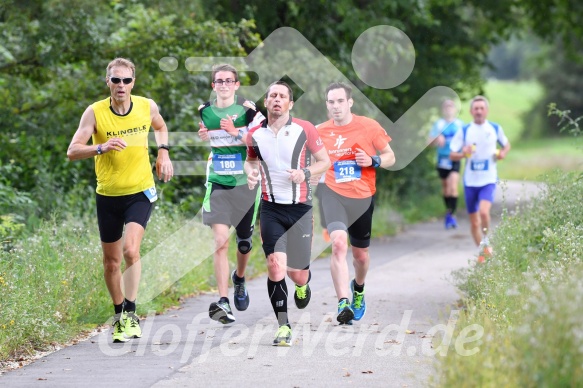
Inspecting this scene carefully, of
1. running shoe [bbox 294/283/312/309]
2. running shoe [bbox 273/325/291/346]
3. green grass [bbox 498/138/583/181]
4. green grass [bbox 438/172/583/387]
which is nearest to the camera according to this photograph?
green grass [bbox 438/172/583/387]

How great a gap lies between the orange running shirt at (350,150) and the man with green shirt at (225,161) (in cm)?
71

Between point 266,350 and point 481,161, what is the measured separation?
7.28m

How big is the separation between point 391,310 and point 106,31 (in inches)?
266

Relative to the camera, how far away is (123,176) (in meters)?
9.39

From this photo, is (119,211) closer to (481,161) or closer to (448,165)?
(481,161)

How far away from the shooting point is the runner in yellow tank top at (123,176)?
9320 millimetres

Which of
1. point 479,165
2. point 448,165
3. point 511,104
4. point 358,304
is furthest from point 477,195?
point 511,104

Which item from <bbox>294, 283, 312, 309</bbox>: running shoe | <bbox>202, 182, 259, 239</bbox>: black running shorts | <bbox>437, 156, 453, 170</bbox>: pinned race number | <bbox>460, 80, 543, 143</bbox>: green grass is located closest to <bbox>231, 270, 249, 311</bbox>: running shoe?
<bbox>202, 182, 259, 239</bbox>: black running shorts

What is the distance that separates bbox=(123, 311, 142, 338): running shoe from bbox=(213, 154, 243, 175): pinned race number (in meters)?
1.76

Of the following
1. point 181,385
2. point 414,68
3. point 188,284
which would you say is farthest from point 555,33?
point 181,385

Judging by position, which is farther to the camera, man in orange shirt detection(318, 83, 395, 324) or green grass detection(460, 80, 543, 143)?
green grass detection(460, 80, 543, 143)

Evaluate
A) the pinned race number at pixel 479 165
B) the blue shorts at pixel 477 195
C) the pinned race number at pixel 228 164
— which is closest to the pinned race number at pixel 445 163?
the blue shorts at pixel 477 195

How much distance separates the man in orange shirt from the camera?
10328 millimetres

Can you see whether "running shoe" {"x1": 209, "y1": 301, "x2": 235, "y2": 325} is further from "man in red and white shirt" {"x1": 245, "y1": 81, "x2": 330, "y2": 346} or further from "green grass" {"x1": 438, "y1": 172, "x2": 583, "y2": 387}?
"green grass" {"x1": 438, "y1": 172, "x2": 583, "y2": 387}
